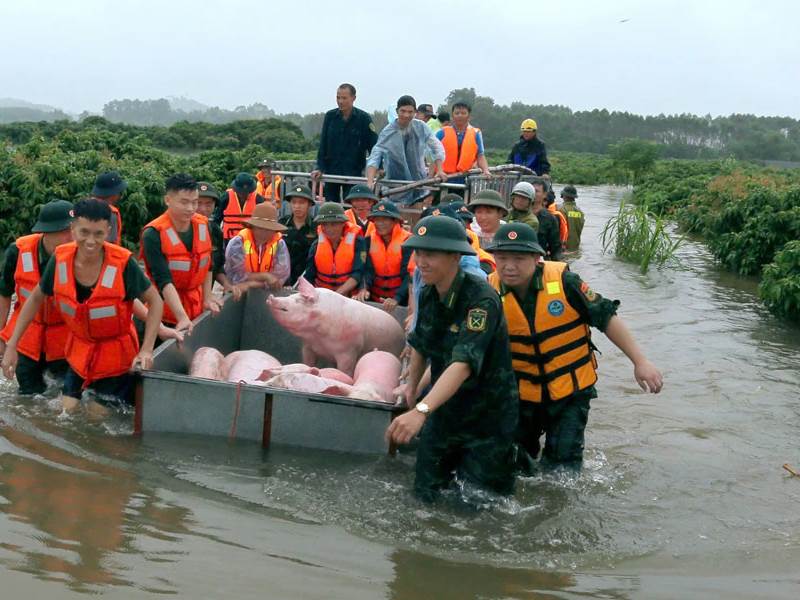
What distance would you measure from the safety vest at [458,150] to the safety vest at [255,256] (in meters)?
4.36

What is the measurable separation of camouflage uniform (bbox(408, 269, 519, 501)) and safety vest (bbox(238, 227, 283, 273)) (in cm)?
356

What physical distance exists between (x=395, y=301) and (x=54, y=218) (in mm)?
2897

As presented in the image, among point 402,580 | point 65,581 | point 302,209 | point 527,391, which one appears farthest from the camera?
point 302,209

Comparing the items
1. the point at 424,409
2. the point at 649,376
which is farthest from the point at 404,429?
the point at 649,376

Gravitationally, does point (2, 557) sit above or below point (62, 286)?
below

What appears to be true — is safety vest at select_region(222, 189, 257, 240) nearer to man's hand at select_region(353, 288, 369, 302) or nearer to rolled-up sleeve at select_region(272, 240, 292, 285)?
rolled-up sleeve at select_region(272, 240, 292, 285)

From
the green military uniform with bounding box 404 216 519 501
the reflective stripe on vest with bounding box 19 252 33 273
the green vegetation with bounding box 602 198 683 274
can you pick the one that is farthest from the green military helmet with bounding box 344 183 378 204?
the green vegetation with bounding box 602 198 683 274

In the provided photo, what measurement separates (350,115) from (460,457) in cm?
688

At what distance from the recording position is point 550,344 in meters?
5.76

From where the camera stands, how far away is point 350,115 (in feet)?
37.5

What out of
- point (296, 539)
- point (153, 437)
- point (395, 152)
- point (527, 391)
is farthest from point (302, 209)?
point (296, 539)

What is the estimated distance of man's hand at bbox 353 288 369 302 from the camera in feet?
28.1

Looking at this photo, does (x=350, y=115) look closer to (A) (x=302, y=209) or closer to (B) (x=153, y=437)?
(A) (x=302, y=209)

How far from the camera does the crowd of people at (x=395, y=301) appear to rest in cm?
501
